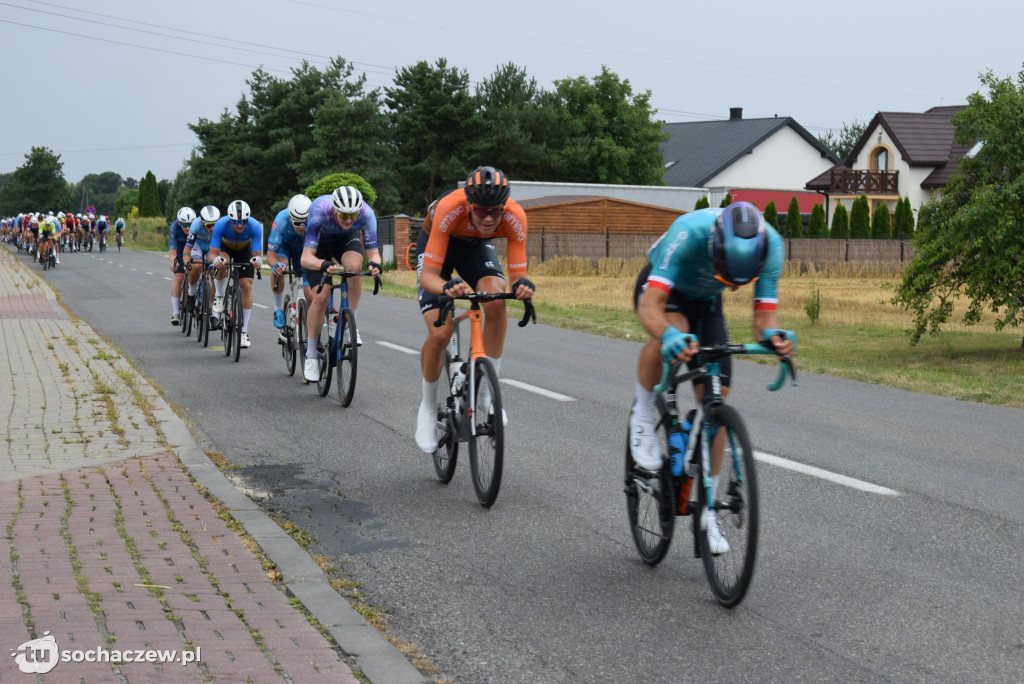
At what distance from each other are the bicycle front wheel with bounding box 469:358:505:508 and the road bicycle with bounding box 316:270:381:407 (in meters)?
3.58

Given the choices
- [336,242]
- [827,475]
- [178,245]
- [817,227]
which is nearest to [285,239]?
[336,242]

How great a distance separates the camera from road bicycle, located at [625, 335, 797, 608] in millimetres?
4527

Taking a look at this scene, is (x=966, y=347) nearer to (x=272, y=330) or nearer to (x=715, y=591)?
(x=272, y=330)

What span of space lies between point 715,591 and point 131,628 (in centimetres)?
229

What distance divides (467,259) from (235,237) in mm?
7408

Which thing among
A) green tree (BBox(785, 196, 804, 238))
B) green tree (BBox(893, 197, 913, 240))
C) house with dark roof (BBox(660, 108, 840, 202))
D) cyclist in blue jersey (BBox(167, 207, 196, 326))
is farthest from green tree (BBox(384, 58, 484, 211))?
cyclist in blue jersey (BBox(167, 207, 196, 326))

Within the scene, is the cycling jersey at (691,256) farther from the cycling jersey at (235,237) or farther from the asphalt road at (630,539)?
the cycling jersey at (235,237)

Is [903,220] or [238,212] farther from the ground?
[903,220]

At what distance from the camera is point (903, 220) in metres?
48.7

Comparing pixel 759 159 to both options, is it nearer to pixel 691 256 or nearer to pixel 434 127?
pixel 434 127

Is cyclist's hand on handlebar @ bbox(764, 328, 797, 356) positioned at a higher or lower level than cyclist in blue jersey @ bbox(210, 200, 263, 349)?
lower

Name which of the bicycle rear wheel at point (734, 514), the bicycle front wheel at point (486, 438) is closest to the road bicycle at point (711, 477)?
the bicycle rear wheel at point (734, 514)

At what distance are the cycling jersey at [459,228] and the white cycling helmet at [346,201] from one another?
310cm

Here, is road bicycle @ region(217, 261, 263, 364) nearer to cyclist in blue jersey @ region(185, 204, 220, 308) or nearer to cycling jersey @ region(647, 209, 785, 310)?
cyclist in blue jersey @ region(185, 204, 220, 308)
